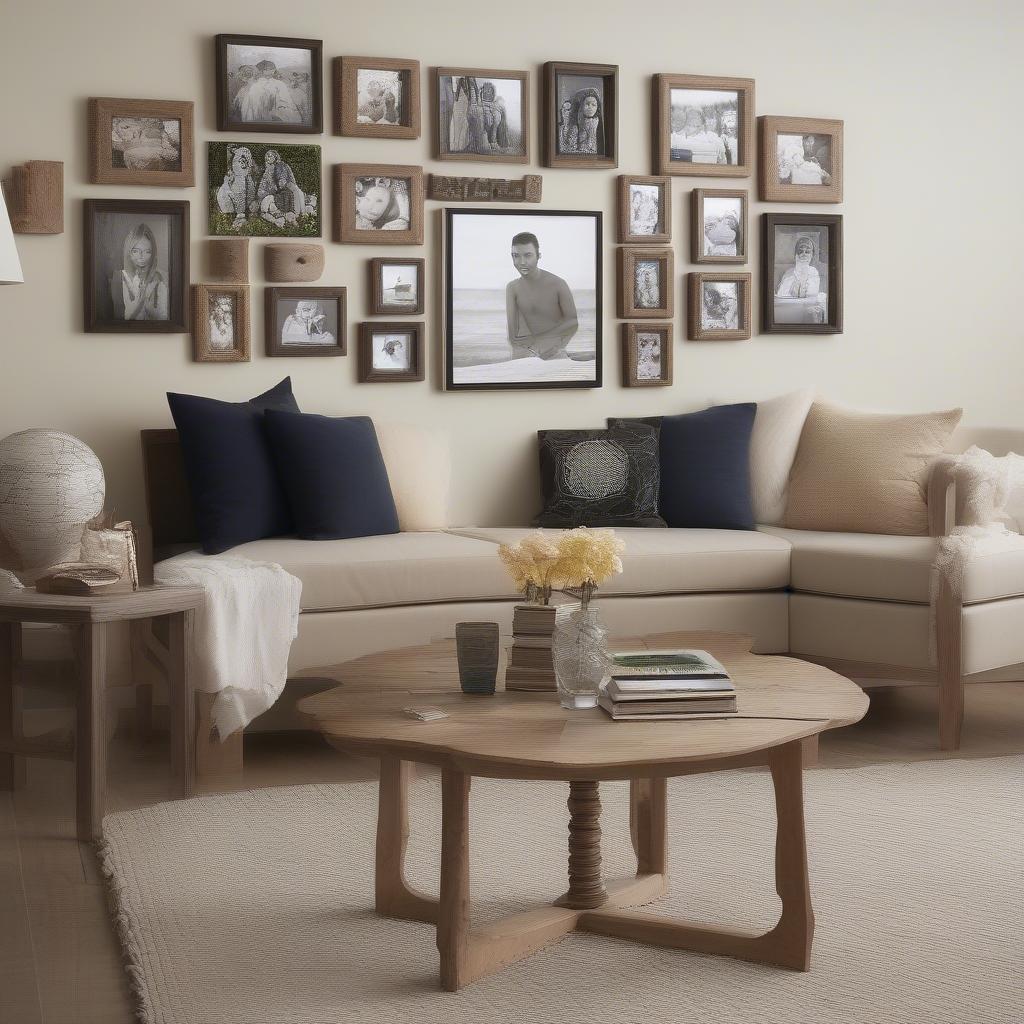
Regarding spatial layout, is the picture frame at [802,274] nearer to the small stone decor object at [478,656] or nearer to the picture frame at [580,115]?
the picture frame at [580,115]

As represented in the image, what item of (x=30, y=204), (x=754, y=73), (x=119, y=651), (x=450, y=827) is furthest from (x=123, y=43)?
(x=450, y=827)

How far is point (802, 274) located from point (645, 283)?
66 centimetres

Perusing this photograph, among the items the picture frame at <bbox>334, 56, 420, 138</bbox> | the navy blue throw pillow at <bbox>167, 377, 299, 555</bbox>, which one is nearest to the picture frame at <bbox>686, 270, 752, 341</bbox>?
the picture frame at <bbox>334, 56, 420, 138</bbox>

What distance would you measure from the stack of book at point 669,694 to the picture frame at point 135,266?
2729 mm

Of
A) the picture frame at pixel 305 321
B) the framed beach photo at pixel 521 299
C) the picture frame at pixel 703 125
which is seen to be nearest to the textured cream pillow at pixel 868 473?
the framed beach photo at pixel 521 299

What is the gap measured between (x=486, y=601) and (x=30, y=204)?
6.45ft

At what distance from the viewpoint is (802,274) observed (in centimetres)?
548

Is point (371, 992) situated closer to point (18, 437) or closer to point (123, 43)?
point (18, 437)

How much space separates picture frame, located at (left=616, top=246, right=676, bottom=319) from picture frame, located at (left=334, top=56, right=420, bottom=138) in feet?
3.02

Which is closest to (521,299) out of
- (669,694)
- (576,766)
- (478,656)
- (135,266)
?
(135,266)

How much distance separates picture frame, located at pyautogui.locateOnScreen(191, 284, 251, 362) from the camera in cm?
475

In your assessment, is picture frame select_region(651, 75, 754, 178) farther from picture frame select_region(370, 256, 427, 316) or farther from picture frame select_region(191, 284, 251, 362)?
picture frame select_region(191, 284, 251, 362)

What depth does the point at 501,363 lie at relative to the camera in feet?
16.9

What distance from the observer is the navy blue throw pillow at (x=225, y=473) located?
4.28 meters
